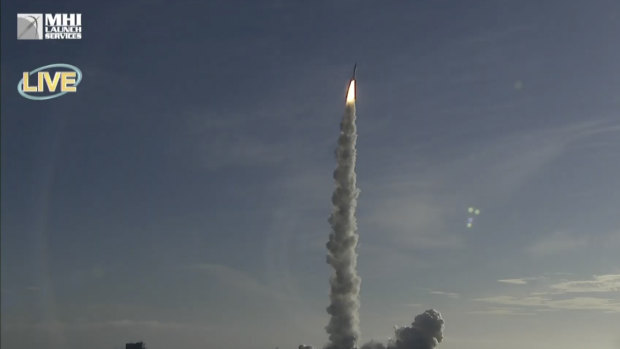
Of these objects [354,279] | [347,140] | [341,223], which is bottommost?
[354,279]

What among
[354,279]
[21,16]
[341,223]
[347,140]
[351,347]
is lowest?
[351,347]

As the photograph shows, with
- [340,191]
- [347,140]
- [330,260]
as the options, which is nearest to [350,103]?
[347,140]

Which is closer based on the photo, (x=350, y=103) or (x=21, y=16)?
(x=21, y=16)

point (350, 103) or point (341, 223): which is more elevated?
point (350, 103)

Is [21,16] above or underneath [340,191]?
above

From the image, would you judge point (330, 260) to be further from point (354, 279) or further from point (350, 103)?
point (350, 103)

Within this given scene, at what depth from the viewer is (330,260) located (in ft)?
605

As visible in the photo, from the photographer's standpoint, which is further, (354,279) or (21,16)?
(354,279)

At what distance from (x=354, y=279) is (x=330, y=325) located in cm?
1233

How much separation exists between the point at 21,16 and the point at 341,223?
8369 centimetres

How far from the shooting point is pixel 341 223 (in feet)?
603

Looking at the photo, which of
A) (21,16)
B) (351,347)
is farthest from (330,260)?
(21,16)

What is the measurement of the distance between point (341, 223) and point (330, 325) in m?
24.4

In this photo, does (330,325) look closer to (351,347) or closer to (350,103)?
(351,347)
